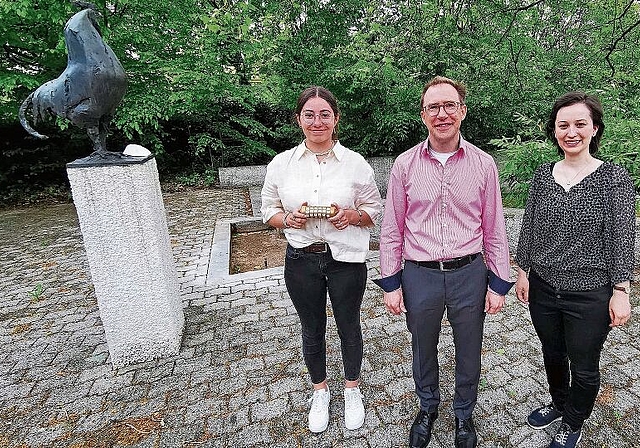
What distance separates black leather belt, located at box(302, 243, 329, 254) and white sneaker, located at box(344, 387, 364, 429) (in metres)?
0.97

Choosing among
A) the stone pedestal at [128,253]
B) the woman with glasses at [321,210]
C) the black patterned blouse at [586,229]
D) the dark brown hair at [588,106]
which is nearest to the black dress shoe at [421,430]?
the woman with glasses at [321,210]

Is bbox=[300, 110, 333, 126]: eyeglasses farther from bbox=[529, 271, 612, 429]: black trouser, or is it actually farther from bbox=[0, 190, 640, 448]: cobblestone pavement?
bbox=[0, 190, 640, 448]: cobblestone pavement

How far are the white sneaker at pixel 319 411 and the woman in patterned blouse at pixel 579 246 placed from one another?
1.32 metres

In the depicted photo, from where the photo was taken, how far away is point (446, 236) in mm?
1915

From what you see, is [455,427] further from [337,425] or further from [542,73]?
[542,73]

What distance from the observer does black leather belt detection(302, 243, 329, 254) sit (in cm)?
216

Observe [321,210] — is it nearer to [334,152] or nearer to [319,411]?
[334,152]

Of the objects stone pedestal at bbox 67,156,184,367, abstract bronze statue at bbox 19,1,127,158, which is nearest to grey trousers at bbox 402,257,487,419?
stone pedestal at bbox 67,156,184,367

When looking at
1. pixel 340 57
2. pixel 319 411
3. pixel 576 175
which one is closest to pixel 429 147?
pixel 576 175

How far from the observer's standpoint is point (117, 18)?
8695 mm

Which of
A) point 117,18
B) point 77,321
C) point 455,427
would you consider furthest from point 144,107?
point 455,427

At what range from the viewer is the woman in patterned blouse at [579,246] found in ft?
5.78

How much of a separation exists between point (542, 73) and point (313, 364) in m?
9.36

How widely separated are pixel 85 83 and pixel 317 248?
201cm
